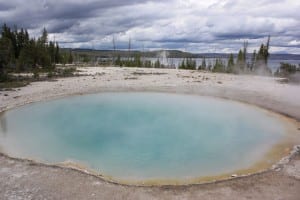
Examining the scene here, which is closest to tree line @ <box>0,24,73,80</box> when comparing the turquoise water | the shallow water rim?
the turquoise water

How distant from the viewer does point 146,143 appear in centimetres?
993

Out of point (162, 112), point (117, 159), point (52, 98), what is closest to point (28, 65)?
point (52, 98)

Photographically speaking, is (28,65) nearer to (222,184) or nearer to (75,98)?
(75,98)

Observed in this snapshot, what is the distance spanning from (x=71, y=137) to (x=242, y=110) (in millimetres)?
8005

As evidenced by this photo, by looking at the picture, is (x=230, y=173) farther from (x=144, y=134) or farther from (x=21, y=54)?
(x=21, y=54)

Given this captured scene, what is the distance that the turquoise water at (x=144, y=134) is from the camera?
8070 millimetres

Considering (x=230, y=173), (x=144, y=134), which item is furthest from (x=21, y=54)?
(x=230, y=173)

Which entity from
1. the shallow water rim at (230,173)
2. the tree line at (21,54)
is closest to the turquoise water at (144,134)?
the shallow water rim at (230,173)

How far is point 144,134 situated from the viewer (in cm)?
1095

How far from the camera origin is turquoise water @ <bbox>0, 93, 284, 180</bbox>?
26.5ft

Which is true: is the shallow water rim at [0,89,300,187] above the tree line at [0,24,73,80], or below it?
below

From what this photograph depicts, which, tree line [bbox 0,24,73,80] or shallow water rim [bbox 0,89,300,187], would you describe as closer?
shallow water rim [bbox 0,89,300,187]

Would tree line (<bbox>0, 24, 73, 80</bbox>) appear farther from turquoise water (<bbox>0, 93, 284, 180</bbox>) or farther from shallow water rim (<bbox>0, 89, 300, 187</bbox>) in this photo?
shallow water rim (<bbox>0, 89, 300, 187</bbox>)

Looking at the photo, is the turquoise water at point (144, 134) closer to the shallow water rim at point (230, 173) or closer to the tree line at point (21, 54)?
the shallow water rim at point (230, 173)
